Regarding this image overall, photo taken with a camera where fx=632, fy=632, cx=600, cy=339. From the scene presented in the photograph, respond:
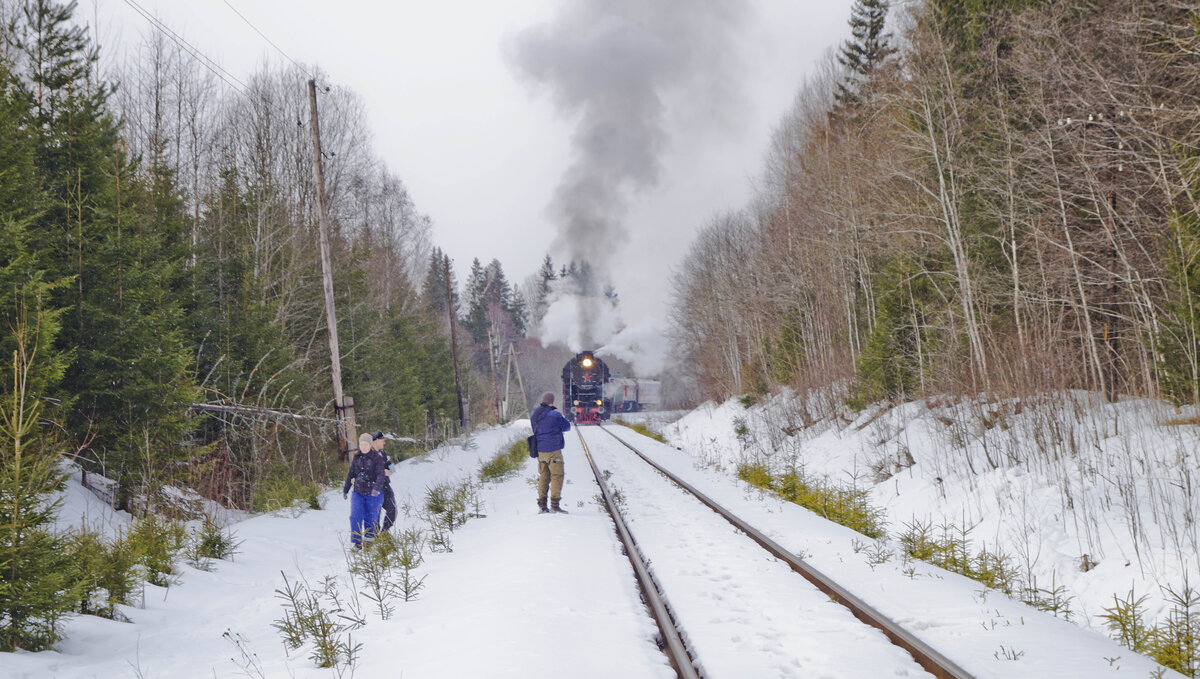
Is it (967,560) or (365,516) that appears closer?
(967,560)

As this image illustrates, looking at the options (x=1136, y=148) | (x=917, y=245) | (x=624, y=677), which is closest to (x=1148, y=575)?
(x=624, y=677)

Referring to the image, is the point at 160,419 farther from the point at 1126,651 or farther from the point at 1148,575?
the point at 1148,575

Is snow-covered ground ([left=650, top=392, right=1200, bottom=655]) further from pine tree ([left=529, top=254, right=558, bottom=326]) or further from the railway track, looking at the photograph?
pine tree ([left=529, top=254, right=558, bottom=326])

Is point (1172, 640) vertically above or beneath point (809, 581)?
beneath

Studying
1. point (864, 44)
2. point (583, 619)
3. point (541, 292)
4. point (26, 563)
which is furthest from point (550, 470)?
point (541, 292)

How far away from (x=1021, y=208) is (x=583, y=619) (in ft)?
43.9

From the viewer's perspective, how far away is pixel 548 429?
1018cm

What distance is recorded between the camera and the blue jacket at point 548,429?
33.4 ft

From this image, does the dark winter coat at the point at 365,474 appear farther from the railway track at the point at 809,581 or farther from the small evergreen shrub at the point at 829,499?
the small evergreen shrub at the point at 829,499

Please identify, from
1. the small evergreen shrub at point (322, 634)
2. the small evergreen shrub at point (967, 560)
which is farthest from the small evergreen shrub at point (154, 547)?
the small evergreen shrub at point (967, 560)

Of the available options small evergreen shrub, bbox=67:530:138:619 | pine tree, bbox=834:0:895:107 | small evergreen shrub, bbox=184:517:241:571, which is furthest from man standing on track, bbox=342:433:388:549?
pine tree, bbox=834:0:895:107

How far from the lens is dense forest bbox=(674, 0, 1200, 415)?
9.19 meters

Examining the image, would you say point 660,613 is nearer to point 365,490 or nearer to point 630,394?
point 365,490

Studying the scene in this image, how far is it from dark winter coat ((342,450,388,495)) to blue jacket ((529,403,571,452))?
247 centimetres
